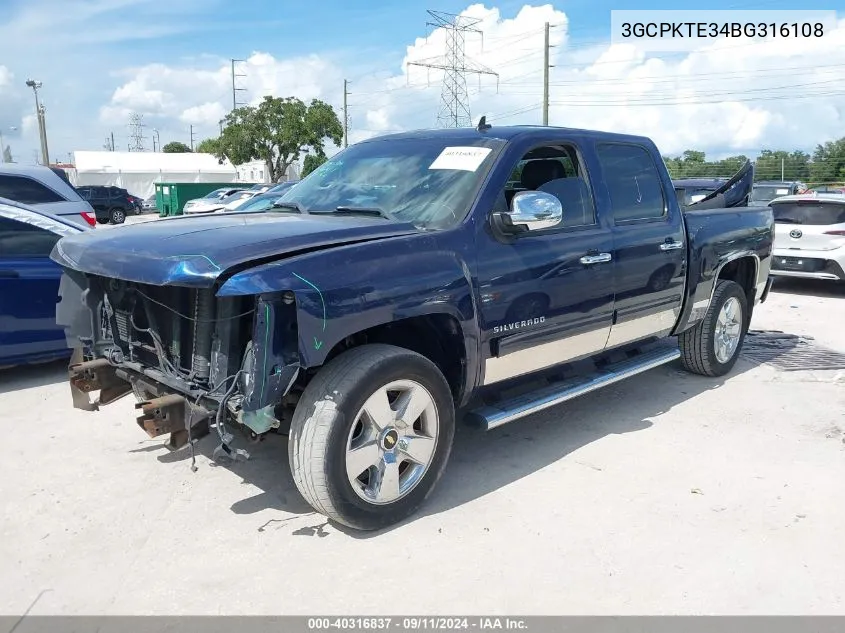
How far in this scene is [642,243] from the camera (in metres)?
4.78

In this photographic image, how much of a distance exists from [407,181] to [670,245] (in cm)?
209

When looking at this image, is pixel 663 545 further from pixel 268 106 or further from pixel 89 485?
pixel 268 106

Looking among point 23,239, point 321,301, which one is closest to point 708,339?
point 321,301

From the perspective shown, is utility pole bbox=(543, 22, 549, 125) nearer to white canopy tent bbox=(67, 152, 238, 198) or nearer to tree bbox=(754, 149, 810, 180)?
tree bbox=(754, 149, 810, 180)

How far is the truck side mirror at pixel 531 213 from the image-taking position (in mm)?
3744

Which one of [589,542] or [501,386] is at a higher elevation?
[501,386]

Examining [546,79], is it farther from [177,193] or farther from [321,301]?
[321,301]

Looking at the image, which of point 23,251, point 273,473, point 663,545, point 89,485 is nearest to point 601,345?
point 663,545

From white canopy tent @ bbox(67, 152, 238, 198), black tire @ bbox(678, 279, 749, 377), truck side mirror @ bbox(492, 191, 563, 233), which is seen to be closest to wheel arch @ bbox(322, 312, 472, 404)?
truck side mirror @ bbox(492, 191, 563, 233)

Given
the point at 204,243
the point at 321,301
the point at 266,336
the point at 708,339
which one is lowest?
the point at 708,339

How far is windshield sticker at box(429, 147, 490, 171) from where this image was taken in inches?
159

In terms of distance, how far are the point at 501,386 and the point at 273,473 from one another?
1441mm

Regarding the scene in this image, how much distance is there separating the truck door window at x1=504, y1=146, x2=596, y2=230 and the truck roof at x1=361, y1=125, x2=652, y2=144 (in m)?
0.12
